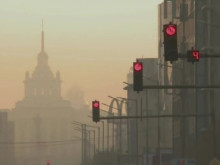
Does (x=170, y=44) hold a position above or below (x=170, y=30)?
below

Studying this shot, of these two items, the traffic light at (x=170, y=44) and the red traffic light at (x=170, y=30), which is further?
the red traffic light at (x=170, y=30)

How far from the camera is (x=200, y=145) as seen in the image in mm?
101188

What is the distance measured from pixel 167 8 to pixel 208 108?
82164mm

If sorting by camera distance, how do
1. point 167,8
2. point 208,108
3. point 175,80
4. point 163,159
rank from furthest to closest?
point 167,8
point 175,80
point 208,108
point 163,159

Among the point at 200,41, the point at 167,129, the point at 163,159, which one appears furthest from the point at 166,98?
the point at 163,159

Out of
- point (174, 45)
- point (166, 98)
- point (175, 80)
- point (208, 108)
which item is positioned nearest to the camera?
point (174, 45)

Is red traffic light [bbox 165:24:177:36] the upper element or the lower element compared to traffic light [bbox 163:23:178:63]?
upper

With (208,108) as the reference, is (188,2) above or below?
above

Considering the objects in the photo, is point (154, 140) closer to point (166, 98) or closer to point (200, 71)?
point (166, 98)

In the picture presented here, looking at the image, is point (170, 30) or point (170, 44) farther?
point (170, 30)

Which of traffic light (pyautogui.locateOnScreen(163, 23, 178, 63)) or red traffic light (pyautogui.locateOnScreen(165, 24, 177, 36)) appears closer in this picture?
traffic light (pyautogui.locateOnScreen(163, 23, 178, 63))

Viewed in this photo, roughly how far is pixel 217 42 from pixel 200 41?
2259 mm

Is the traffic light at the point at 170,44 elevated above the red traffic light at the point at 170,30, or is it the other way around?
the red traffic light at the point at 170,30

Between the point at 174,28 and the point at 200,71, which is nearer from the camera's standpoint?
the point at 174,28
